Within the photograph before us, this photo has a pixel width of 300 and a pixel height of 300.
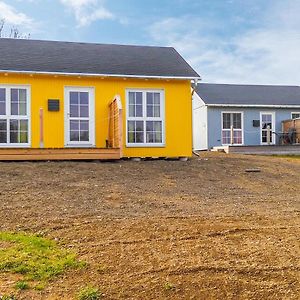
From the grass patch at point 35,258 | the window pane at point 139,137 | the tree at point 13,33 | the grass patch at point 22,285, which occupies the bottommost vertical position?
the grass patch at point 22,285

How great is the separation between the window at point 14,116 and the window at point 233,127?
12991 millimetres

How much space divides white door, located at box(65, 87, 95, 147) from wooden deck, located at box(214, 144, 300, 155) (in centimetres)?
840

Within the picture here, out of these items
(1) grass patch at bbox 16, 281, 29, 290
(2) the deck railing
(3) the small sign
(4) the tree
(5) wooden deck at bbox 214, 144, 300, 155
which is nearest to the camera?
(1) grass patch at bbox 16, 281, 29, 290

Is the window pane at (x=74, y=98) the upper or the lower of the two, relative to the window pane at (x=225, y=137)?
upper

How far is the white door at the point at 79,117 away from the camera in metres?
12.9

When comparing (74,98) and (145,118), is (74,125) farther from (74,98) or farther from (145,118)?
(145,118)

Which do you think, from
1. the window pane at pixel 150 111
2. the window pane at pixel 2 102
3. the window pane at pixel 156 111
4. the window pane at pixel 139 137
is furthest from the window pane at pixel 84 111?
the window pane at pixel 2 102

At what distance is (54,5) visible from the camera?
15.9 m

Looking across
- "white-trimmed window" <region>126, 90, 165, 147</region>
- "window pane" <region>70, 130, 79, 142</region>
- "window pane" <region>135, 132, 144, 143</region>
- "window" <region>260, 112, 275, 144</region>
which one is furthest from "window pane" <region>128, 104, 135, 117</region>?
"window" <region>260, 112, 275, 144</region>

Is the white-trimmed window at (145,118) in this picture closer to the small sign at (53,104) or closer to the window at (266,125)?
the small sign at (53,104)

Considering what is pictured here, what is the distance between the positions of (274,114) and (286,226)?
1837 centimetres

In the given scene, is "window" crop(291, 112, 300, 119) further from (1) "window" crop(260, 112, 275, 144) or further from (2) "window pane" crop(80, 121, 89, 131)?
(2) "window pane" crop(80, 121, 89, 131)

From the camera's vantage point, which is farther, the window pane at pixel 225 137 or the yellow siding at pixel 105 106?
the window pane at pixel 225 137

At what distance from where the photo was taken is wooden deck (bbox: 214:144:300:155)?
63.8 ft
